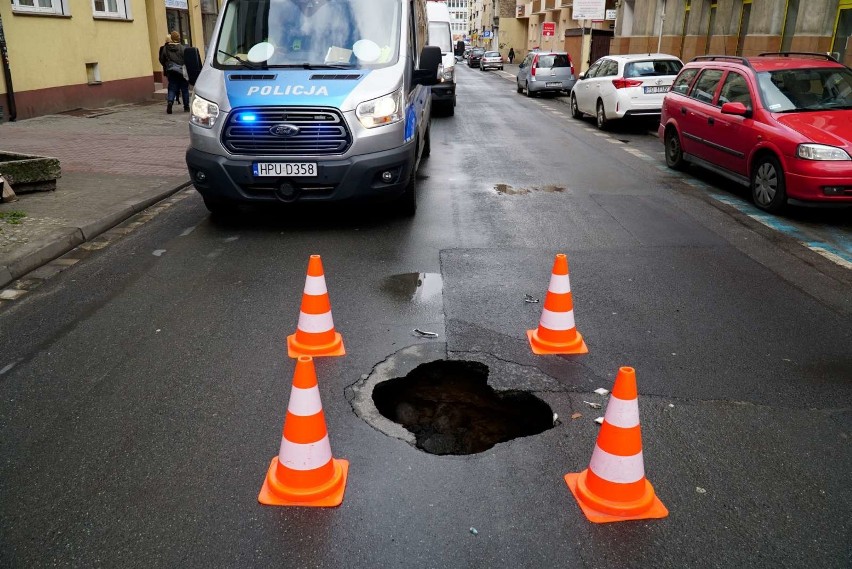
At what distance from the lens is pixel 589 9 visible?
37969 millimetres

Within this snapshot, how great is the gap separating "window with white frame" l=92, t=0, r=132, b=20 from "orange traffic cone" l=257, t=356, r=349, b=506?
18586mm

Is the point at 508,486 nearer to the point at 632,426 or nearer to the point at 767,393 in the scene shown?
the point at 632,426

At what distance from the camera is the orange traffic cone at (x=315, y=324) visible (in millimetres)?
4512

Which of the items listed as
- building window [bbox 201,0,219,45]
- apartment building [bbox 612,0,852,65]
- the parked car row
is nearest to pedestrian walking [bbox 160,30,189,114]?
building window [bbox 201,0,219,45]

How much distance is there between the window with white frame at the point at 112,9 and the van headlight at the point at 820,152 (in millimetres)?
17032

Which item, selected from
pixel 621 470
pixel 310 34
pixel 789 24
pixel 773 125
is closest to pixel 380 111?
pixel 310 34

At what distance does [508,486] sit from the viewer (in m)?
3.15

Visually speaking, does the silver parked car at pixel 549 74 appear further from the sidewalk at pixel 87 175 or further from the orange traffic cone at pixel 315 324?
the orange traffic cone at pixel 315 324

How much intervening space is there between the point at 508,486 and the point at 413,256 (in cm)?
377

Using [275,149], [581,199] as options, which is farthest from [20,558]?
[581,199]

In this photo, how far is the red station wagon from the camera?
25.6 feet

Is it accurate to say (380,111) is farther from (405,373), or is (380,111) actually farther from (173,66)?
(173,66)

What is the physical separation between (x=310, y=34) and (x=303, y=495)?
6030 millimetres

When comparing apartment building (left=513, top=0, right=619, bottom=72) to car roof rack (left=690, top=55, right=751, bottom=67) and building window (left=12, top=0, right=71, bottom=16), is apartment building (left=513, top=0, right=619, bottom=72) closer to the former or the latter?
building window (left=12, top=0, right=71, bottom=16)
